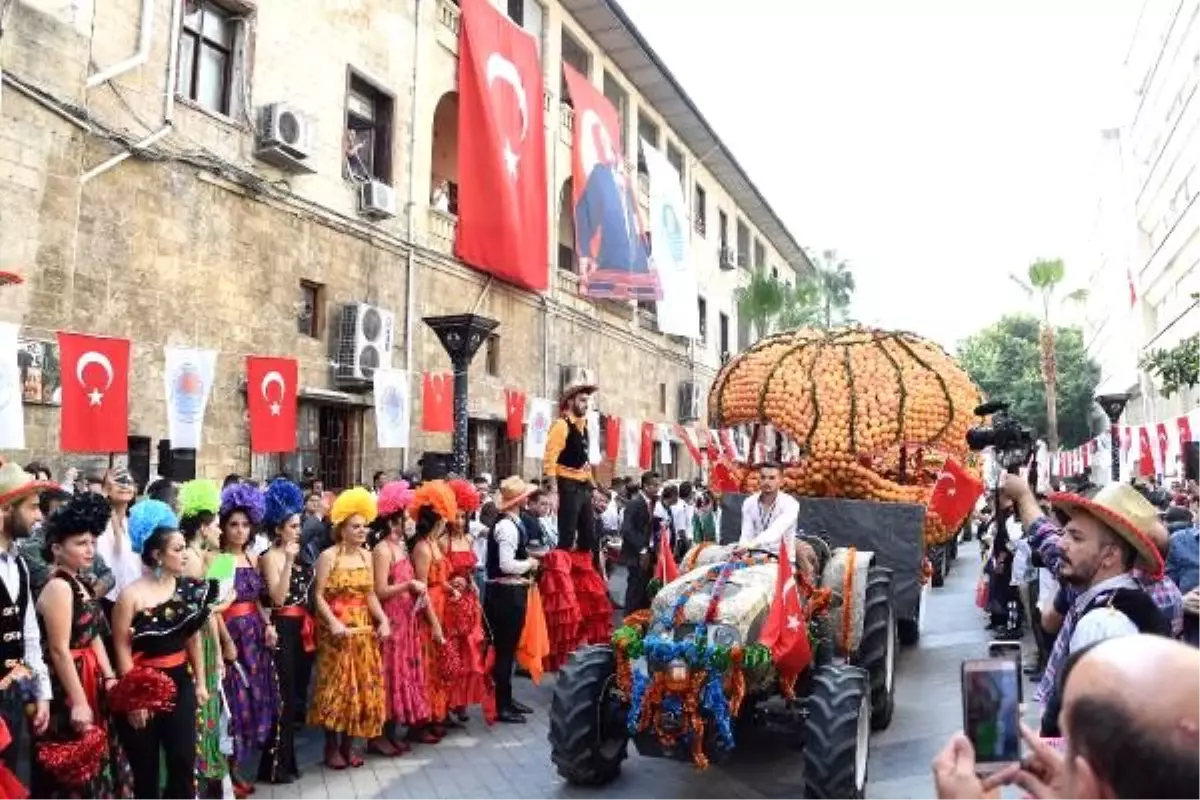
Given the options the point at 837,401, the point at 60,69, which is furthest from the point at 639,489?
the point at 60,69

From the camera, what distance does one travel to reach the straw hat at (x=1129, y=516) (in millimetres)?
3436

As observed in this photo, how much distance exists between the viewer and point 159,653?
15.5 feet

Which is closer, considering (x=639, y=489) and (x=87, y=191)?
(x=87, y=191)

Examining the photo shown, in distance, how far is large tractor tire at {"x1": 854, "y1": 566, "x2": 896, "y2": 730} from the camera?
7.05m

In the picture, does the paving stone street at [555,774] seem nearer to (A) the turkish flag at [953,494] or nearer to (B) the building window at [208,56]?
(A) the turkish flag at [953,494]

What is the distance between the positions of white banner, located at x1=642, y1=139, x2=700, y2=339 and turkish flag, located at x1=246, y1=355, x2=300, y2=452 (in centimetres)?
1571

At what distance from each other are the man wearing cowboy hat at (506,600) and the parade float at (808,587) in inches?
66.5

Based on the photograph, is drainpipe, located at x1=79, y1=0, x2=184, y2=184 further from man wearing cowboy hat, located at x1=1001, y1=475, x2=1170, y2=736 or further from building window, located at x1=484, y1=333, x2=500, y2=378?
man wearing cowboy hat, located at x1=1001, y1=475, x2=1170, y2=736

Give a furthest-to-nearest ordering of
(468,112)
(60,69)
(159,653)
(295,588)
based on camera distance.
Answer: (468,112), (60,69), (295,588), (159,653)

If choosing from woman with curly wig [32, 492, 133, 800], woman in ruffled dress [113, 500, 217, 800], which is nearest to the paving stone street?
woman in ruffled dress [113, 500, 217, 800]

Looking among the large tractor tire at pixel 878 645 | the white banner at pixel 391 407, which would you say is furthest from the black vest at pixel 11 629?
the white banner at pixel 391 407

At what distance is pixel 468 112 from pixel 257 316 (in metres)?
6.40

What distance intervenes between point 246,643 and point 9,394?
311 centimetres

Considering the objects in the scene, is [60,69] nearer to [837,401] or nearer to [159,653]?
[159,653]
